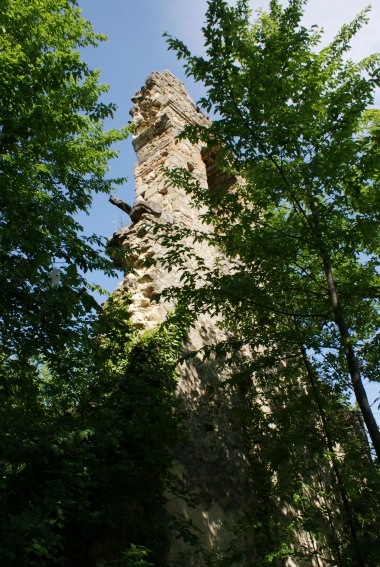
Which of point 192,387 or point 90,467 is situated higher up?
point 192,387

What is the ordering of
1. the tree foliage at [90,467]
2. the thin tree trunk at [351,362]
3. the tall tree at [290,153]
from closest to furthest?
the tree foliage at [90,467] → the thin tree trunk at [351,362] → the tall tree at [290,153]

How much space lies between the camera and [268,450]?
16.9 ft

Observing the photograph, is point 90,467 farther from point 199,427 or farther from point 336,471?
point 336,471

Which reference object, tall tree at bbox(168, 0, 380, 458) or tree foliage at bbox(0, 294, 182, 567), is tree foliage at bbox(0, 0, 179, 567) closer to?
tree foliage at bbox(0, 294, 182, 567)

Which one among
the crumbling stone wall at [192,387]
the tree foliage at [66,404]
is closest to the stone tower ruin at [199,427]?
the crumbling stone wall at [192,387]

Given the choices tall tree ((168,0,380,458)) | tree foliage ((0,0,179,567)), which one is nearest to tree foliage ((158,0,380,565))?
tall tree ((168,0,380,458))

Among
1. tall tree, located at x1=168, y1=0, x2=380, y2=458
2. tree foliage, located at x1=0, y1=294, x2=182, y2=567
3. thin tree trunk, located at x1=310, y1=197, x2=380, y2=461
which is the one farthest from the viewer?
tall tree, located at x1=168, y1=0, x2=380, y2=458

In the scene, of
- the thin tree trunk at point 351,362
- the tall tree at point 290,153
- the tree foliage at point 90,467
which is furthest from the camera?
the tall tree at point 290,153

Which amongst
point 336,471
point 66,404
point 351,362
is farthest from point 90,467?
point 336,471

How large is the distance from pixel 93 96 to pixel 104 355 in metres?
4.10

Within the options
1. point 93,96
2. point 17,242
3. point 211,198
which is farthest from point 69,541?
point 93,96

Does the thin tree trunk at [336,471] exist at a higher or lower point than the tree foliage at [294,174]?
lower

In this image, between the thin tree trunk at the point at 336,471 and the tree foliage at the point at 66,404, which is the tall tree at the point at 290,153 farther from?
the tree foliage at the point at 66,404

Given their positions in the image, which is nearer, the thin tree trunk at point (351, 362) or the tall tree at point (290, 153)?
the thin tree trunk at point (351, 362)
